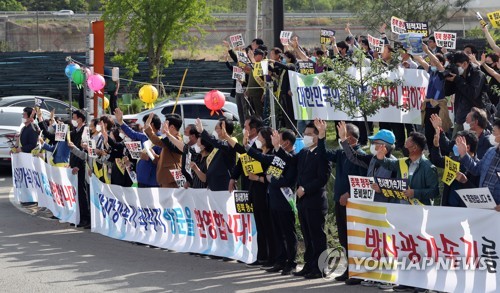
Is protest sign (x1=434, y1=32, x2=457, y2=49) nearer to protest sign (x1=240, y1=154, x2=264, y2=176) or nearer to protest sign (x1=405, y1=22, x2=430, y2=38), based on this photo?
protest sign (x1=405, y1=22, x2=430, y2=38)

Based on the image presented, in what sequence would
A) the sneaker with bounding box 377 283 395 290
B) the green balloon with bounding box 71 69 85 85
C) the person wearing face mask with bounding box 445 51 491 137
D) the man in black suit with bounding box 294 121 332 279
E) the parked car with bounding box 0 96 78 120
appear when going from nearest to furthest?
the sneaker with bounding box 377 283 395 290
the man in black suit with bounding box 294 121 332 279
the person wearing face mask with bounding box 445 51 491 137
the green balloon with bounding box 71 69 85 85
the parked car with bounding box 0 96 78 120

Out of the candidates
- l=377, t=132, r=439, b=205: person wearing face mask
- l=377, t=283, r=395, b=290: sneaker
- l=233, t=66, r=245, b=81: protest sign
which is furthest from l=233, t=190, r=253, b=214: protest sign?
l=233, t=66, r=245, b=81: protest sign

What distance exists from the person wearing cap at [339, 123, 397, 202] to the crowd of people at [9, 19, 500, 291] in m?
0.01

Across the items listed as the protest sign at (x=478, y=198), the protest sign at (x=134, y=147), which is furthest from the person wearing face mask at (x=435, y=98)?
the protest sign at (x=478, y=198)

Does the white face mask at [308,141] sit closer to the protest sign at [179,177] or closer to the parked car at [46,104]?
the protest sign at [179,177]

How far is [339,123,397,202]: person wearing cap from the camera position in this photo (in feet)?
39.1

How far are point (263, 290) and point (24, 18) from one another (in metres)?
49.0

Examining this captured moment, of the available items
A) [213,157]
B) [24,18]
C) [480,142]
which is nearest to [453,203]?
[480,142]

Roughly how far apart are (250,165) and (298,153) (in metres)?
0.81

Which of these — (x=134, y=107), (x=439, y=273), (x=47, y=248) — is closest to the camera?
(x=439, y=273)

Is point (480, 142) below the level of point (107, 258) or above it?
above

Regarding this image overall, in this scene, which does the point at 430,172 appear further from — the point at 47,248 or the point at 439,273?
the point at 47,248

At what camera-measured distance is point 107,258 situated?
14383mm

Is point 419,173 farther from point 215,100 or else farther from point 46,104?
point 46,104
